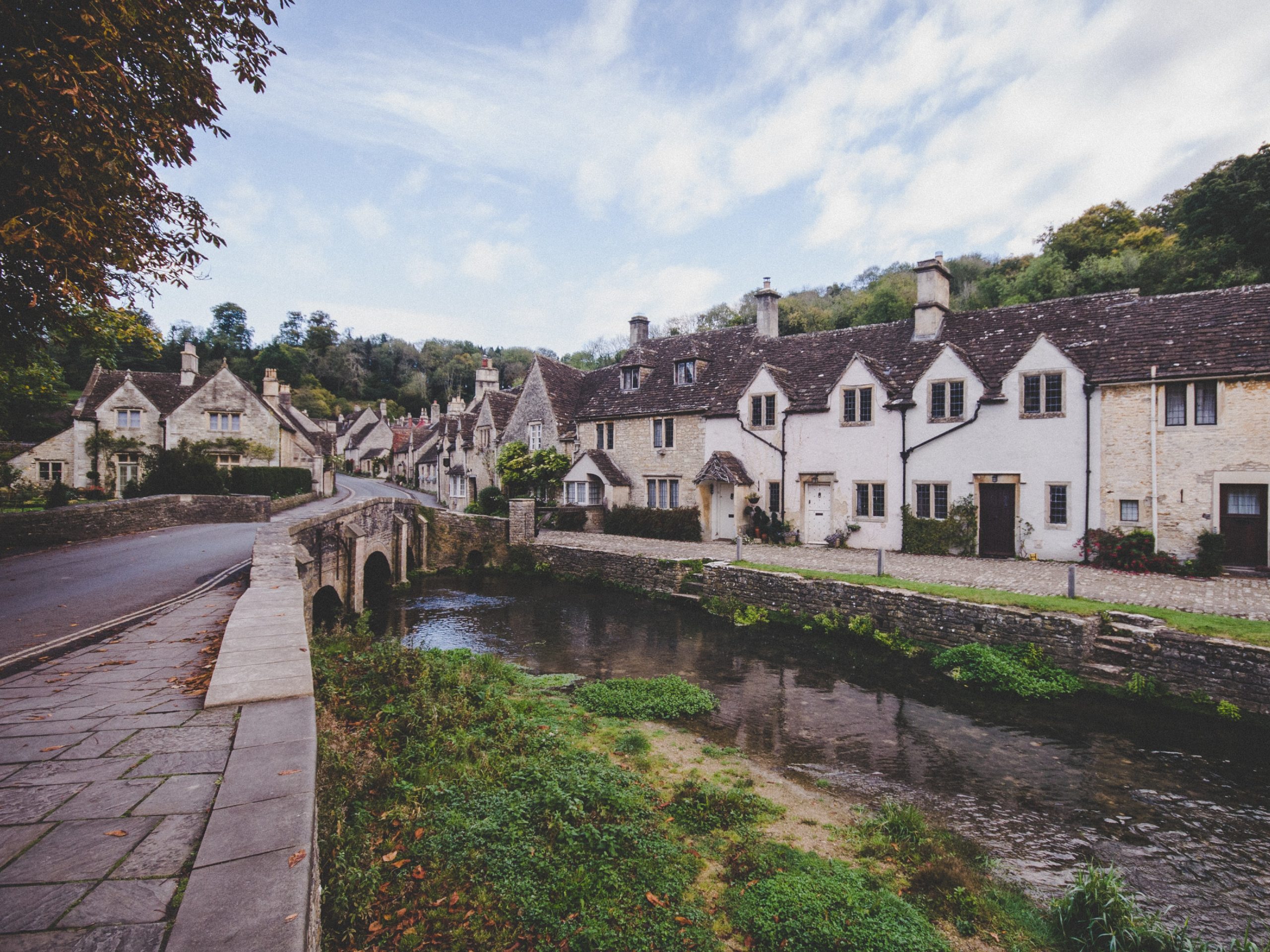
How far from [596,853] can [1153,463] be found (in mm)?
21014

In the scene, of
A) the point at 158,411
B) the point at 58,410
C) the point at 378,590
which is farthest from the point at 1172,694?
the point at 58,410

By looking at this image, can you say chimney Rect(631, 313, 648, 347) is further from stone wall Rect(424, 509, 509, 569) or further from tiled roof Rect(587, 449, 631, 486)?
stone wall Rect(424, 509, 509, 569)

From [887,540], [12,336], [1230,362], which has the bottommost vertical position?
[887,540]

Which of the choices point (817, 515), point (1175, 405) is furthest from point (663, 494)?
point (1175, 405)

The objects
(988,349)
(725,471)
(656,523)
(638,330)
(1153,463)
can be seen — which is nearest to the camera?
(1153,463)

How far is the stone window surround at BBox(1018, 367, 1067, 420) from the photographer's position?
66.2ft

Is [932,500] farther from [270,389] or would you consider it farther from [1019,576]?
[270,389]

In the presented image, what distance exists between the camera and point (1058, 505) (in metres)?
20.4

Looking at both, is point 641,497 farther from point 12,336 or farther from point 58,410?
point 58,410

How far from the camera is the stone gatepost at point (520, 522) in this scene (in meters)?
29.6

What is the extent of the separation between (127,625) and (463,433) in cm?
4269

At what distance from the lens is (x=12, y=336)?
10.6m

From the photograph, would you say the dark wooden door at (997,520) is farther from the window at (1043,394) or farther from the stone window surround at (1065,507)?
the window at (1043,394)

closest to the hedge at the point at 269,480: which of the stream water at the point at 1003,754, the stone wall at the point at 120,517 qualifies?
the stone wall at the point at 120,517
